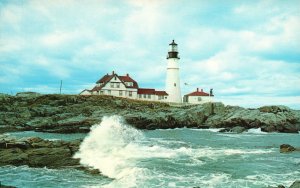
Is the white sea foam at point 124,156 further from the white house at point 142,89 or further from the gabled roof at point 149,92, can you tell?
the gabled roof at point 149,92

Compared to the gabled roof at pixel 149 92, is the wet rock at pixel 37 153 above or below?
below

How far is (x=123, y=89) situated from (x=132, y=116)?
20825 millimetres

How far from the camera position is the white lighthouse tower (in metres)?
67.5

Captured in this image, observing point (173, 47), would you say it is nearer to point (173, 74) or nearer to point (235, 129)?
point (173, 74)

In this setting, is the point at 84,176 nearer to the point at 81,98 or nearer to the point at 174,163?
the point at 174,163

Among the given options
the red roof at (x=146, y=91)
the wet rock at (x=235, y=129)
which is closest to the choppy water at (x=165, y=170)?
the wet rock at (x=235, y=129)

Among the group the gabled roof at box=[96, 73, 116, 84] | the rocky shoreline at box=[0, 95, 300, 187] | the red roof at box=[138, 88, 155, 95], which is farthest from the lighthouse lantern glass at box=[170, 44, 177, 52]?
the rocky shoreline at box=[0, 95, 300, 187]

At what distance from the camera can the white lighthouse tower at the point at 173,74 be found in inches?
2657

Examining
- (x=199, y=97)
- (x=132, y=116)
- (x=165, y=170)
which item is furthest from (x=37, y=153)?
(x=199, y=97)

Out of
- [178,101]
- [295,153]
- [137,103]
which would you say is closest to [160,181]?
[295,153]

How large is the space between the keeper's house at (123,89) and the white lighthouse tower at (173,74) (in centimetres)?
156

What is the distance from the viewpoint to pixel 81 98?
5594cm

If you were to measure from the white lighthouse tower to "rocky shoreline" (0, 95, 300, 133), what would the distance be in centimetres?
1472

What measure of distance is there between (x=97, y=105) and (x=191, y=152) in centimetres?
3275
